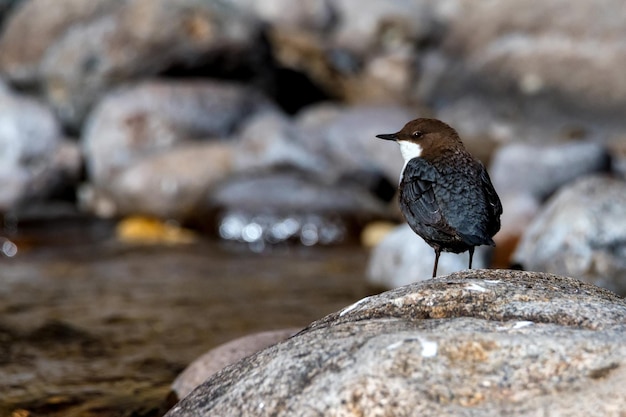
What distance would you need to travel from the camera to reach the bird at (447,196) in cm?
405

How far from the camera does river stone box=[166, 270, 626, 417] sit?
8.57 feet

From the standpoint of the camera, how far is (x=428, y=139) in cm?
452

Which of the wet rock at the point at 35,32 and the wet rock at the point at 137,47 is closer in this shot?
the wet rock at the point at 137,47

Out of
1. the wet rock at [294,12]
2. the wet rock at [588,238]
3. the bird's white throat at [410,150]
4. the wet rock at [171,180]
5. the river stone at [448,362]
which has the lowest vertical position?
the river stone at [448,362]

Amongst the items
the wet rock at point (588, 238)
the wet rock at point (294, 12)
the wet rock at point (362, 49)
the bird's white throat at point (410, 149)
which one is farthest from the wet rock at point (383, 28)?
the bird's white throat at point (410, 149)

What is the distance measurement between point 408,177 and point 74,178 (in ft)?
35.1

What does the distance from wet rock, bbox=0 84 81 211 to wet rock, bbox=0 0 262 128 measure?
82 cm

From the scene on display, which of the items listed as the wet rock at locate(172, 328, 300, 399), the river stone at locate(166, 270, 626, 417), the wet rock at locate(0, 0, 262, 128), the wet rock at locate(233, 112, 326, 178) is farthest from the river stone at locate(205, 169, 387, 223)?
the river stone at locate(166, 270, 626, 417)

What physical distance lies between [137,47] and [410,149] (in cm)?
1056

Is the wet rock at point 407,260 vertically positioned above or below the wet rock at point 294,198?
below

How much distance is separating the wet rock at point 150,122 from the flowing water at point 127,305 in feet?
5.34

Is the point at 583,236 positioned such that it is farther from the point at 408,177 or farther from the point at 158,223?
the point at 158,223

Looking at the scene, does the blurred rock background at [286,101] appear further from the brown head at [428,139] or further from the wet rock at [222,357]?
the brown head at [428,139]

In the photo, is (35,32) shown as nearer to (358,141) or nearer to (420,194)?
(358,141)
